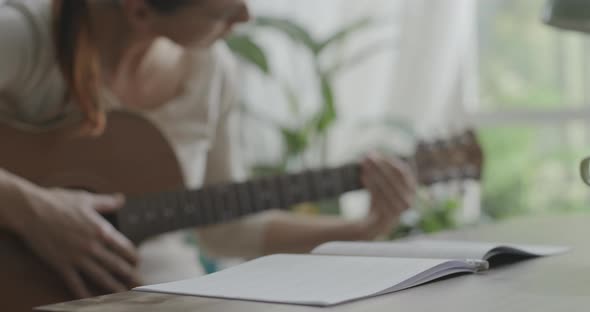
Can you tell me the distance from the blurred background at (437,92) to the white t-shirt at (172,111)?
77 cm

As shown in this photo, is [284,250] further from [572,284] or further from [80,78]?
[572,284]

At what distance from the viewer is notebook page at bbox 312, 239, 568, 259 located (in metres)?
0.87

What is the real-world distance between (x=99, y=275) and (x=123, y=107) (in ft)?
0.99

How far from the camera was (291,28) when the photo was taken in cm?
247

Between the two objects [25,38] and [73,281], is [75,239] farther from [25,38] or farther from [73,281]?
[25,38]

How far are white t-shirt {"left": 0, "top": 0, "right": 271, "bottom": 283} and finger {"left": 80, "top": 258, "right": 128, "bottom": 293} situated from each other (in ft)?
0.42

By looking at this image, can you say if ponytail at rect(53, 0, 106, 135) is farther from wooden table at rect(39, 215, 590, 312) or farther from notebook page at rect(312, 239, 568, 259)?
wooden table at rect(39, 215, 590, 312)

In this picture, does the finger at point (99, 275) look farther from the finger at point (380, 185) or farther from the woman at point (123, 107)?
the finger at point (380, 185)

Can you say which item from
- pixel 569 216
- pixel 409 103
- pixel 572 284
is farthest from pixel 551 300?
pixel 409 103

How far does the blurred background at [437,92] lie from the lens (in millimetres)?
2670

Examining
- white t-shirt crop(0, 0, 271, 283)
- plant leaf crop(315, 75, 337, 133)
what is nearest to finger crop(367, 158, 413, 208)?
white t-shirt crop(0, 0, 271, 283)

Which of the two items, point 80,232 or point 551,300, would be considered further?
point 80,232

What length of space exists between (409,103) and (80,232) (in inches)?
60.9

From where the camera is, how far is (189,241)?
2.75 m
